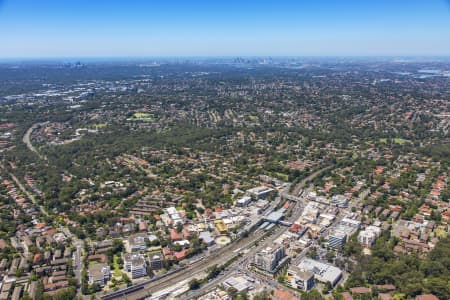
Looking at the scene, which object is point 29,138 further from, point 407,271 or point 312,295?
point 407,271

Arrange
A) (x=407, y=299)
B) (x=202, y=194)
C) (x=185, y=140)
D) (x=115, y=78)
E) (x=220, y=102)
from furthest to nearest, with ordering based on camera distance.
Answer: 1. (x=115, y=78)
2. (x=220, y=102)
3. (x=185, y=140)
4. (x=202, y=194)
5. (x=407, y=299)

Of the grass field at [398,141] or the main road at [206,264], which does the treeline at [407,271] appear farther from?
the grass field at [398,141]

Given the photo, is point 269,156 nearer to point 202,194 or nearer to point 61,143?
point 202,194

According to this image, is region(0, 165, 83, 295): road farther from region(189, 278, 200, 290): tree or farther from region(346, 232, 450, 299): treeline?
region(346, 232, 450, 299): treeline

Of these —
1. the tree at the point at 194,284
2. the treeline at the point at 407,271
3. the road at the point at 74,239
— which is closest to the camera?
the treeline at the point at 407,271

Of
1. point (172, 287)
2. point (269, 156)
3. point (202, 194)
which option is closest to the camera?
point (172, 287)

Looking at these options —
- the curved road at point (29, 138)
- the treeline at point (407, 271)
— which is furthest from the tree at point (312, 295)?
the curved road at point (29, 138)

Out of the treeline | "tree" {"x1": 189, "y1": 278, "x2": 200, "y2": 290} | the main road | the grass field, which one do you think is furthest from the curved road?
the grass field

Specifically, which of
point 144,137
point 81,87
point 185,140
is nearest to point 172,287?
point 185,140

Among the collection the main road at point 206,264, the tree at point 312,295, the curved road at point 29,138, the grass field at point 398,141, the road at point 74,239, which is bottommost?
the main road at point 206,264

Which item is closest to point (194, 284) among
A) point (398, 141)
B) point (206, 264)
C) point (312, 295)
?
point (206, 264)

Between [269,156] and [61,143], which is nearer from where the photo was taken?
[269,156]
